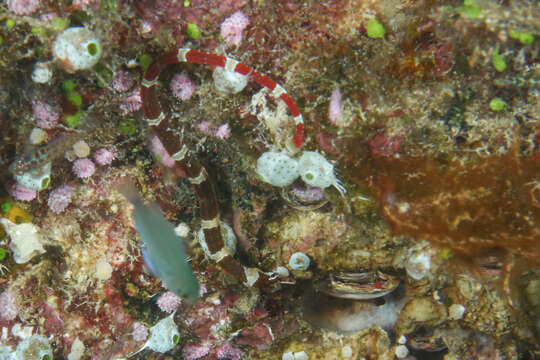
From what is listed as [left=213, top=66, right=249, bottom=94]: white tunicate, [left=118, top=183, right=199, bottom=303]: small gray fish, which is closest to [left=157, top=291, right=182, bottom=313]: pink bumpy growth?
[left=118, top=183, right=199, bottom=303]: small gray fish

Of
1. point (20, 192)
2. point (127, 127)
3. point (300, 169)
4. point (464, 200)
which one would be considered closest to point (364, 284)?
point (464, 200)

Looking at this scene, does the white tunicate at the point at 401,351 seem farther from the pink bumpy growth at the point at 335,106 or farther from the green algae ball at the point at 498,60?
the green algae ball at the point at 498,60

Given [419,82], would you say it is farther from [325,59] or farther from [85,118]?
[85,118]

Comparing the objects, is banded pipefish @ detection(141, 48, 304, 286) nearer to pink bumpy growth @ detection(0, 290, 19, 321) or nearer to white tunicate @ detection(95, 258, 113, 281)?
white tunicate @ detection(95, 258, 113, 281)

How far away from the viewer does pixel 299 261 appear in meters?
4.18

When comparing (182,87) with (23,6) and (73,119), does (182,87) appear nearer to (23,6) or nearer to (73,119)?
(73,119)

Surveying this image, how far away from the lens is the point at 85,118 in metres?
3.74

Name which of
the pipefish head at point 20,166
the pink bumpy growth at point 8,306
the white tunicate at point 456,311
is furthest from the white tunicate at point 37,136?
the white tunicate at point 456,311

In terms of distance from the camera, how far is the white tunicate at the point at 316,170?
12.0ft

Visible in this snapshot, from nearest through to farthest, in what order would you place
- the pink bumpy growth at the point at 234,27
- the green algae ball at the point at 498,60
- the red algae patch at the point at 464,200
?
the green algae ball at the point at 498,60
the red algae patch at the point at 464,200
the pink bumpy growth at the point at 234,27

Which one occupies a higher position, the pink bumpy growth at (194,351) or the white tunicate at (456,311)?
the white tunicate at (456,311)

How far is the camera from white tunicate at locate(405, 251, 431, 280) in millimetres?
3756

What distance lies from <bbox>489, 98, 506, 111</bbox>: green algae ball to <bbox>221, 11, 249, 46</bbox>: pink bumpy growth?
2.48 meters

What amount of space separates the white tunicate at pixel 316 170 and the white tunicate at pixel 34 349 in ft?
11.2
